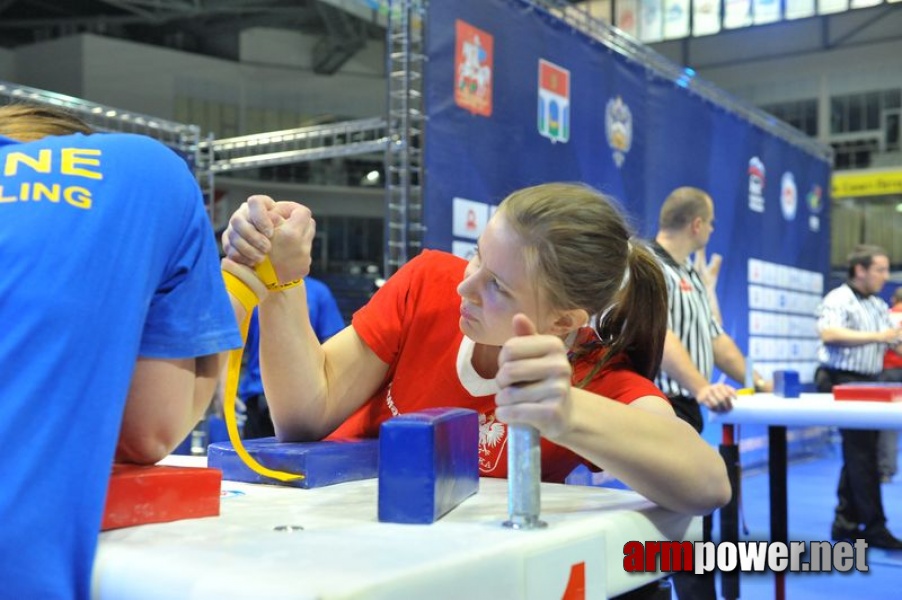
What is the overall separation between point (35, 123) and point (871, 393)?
91.5 inches

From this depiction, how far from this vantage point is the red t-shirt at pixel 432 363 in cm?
117

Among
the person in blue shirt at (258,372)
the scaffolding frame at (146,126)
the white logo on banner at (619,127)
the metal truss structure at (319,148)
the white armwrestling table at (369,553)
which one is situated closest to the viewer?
the white armwrestling table at (369,553)

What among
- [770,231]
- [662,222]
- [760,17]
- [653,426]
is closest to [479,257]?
[653,426]

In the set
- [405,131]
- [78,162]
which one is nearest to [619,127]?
[405,131]

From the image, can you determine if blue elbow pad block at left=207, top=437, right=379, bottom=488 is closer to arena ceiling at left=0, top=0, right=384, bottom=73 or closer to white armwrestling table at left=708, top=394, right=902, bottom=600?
white armwrestling table at left=708, top=394, right=902, bottom=600

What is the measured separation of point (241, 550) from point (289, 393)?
2.06 feet

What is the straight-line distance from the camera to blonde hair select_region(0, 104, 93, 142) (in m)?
0.81

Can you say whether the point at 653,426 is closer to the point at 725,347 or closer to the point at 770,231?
the point at 725,347

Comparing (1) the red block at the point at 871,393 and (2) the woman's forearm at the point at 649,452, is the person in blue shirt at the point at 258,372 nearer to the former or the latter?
(1) the red block at the point at 871,393

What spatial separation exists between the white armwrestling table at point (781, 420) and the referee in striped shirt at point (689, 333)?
78 mm

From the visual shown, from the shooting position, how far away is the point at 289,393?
4.19ft

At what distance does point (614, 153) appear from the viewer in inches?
164

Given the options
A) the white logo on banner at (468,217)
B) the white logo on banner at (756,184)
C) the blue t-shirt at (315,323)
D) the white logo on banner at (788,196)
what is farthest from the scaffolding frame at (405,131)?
the white logo on banner at (788,196)

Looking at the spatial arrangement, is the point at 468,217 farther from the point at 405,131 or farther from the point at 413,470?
the point at 413,470
